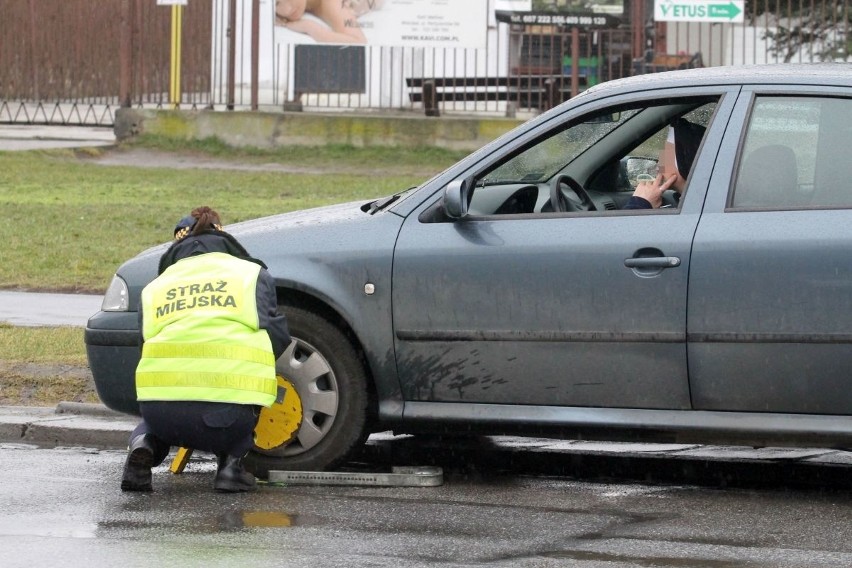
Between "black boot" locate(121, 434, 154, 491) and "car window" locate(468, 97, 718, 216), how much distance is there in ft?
5.06

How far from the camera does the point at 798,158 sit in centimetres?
621

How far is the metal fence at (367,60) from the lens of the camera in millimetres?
20844

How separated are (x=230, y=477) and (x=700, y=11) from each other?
15.1 meters

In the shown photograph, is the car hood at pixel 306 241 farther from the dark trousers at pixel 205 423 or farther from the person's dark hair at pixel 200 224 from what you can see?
the dark trousers at pixel 205 423

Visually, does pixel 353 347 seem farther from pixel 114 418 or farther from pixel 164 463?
pixel 114 418

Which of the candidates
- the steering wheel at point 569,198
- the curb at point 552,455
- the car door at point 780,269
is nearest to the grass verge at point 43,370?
the curb at point 552,455

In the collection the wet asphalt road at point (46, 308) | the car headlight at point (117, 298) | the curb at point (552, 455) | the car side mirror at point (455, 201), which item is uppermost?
the car side mirror at point (455, 201)

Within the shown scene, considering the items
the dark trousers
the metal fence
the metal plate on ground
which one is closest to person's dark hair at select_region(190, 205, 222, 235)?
the dark trousers

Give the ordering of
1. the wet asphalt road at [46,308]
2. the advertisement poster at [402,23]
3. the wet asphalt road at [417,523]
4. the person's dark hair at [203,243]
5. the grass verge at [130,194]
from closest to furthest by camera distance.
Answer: the wet asphalt road at [417,523]
the person's dark hair at [203,243]
the wet asphalt road at [46,308]
the grass verge at [130,194]
the advertisement poster at [402,23]

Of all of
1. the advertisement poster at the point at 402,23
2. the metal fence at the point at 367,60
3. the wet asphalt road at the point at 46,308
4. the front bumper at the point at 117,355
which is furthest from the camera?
the advertisement poster at the point at 402,23

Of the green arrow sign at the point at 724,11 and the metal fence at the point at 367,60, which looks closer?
the green arrow sign at the point at 724,11

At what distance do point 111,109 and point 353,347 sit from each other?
62.7 ft

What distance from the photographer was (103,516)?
599 centimetres

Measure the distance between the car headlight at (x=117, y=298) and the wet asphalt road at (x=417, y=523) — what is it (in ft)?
2.21
